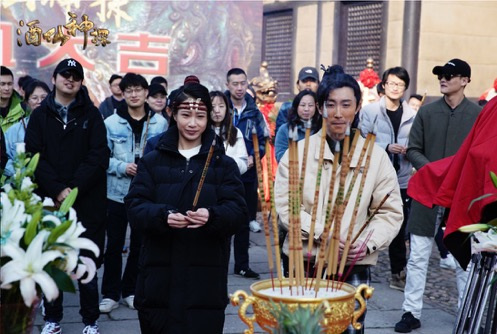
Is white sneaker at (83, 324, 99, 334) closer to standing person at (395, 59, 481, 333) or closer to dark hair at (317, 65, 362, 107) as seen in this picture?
standing person at (395, 59, 481, 333)

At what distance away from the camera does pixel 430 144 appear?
21.3 feet

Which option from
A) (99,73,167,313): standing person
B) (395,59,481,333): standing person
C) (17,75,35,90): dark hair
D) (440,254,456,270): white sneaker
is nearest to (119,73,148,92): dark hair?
(99,73,167,313): standing person

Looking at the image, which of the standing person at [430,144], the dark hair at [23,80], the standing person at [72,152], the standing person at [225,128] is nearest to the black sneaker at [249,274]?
the standing person at [225,128]

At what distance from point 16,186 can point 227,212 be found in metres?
1.71

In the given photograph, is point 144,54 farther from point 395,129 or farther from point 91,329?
point 91,329

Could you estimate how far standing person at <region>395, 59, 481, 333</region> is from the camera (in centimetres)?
614

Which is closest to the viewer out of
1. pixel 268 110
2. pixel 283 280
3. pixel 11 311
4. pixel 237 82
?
pixel 11 311

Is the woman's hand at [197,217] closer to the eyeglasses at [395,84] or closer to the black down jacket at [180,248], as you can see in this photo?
the black down jacket at [180,248]

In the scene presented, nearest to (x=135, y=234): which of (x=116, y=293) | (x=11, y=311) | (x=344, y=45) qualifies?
(x=116, y=293)

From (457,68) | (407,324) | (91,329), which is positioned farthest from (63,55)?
(407,324)

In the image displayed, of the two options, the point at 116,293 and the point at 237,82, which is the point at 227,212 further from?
the point at 237,82

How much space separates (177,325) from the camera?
405 centimetres

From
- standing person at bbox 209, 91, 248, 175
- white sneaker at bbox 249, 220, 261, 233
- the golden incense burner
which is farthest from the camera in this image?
white sneaker at bbox 249, 220, 261, 233

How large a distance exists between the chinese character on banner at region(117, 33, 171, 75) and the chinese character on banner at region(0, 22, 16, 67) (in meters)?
1.51
